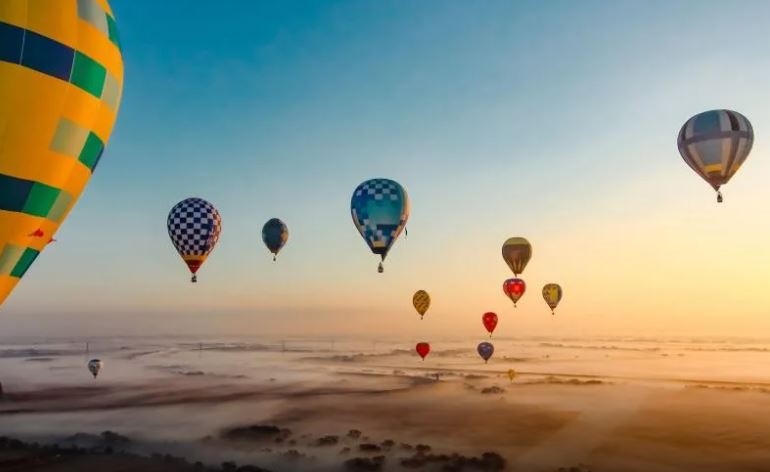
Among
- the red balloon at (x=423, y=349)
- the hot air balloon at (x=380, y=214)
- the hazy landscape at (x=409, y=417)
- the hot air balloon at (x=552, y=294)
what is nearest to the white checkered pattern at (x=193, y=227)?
the hot air balloon at (x=380, y=214)

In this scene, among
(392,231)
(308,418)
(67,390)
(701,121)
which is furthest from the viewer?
(67,390)

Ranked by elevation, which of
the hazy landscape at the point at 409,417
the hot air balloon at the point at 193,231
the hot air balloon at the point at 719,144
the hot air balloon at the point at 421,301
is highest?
the hot air balloon at the point at 719,144

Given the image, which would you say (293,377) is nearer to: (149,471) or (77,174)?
(149,471)

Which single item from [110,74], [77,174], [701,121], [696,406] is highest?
[701,121]

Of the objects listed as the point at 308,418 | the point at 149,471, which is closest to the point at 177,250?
the point at 149,471

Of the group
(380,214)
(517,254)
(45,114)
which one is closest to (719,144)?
(380,214)

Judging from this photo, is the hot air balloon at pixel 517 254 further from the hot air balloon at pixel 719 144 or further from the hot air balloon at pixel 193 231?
the hot air balloon at pixel 193 231
